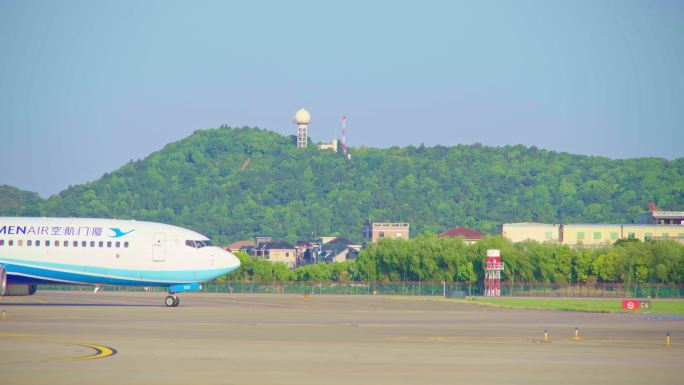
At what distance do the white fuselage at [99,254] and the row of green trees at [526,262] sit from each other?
239 feet

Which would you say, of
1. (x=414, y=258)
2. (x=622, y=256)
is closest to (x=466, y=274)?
(x=414, y=258)

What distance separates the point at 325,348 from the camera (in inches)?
1601

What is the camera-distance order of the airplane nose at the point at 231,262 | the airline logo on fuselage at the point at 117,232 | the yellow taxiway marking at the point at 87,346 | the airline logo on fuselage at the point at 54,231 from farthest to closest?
the airplane nose at the point at 231,262
the airline logo on fuselage at the point at 117,232
the airline logo on fuselage at the point at 54,231
the yellow taxiway marking at the point at 87,346

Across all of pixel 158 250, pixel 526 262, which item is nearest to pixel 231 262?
pixel 158 250

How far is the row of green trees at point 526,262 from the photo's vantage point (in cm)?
13888

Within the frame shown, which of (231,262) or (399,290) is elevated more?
(231,262)

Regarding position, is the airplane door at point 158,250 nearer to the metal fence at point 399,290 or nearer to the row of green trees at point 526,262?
the metal fence at point 399,290

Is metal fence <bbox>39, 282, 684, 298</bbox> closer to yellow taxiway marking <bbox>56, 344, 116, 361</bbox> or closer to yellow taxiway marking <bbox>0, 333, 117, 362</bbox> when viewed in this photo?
yellow taxiway marking <bbox>0, 333, 117, 362</bbox>

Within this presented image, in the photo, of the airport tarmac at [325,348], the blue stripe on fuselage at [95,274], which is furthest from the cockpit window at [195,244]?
the airport tarmac at [325,348]

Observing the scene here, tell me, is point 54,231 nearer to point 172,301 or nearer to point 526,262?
point 172,301

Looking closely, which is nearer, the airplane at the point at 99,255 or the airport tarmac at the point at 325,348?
the airport tarmac at the point at 325,348

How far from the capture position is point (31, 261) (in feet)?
228

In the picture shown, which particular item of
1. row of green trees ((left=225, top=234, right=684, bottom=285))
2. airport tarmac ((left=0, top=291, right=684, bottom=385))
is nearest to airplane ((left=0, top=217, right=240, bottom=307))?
airport tarmac ((left=0, top=291, right=684, bottom=385))

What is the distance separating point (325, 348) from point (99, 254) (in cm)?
3269
